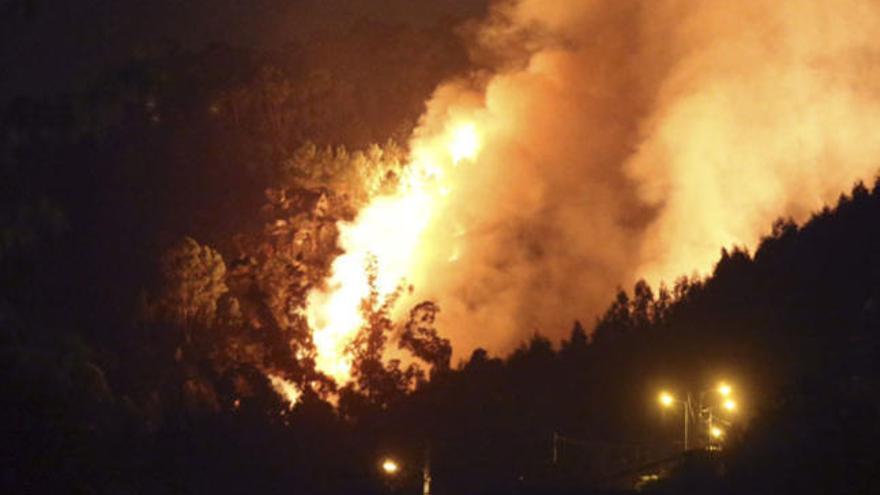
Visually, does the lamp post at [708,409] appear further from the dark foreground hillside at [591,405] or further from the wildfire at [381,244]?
the wildfire at [381,244]

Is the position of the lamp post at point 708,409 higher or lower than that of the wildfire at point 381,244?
lower

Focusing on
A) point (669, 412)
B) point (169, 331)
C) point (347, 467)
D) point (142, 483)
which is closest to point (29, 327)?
point (169, 331)

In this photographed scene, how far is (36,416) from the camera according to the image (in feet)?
92.3

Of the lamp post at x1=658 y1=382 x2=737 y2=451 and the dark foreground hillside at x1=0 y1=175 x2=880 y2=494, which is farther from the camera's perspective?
the lamp post at x1=658 y1=382 x2=737 y2=451

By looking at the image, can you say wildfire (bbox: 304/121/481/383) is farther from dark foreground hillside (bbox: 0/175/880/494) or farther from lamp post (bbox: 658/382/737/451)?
lamp post (bbox: 658/382/737/451)

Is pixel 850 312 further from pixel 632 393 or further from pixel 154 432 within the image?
pixel 154 432

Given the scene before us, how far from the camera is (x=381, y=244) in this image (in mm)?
60062

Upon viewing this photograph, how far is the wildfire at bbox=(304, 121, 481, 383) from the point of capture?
194 feet

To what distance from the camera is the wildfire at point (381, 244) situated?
2327 inches

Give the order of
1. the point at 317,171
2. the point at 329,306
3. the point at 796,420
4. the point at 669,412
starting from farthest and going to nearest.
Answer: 1. the point at 317,171
2. the point at 329,306
3. the point at 669,412
4. the point at 796,420

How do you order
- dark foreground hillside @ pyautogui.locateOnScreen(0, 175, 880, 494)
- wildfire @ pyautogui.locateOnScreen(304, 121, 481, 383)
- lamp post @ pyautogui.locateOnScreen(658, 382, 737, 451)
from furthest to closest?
wildfire @ pyautogui.locateOnScreen(304, 121, 481, 383)
lamp post @ pyautogui.locateOnScreen(658, 382, 737, 451)
dark foreground hillside @ pyautogui.locateOnScreen(0, 175, 880, 494)

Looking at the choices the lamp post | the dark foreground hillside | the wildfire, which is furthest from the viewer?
the wildfire

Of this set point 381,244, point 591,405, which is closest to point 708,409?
point 591,405

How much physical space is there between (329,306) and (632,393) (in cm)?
1888
